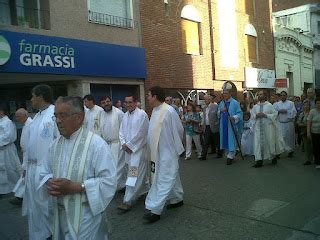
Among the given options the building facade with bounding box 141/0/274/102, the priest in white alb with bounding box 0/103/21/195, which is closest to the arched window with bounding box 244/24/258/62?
the building facade with bounding box 141/0/274/102

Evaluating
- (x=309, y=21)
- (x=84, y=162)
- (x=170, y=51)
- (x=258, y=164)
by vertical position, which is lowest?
(x=258, y=164)

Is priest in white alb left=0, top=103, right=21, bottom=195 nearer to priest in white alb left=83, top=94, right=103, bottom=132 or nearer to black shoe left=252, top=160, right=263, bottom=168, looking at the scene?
priest in white alb left=83, top=94, right=103, bottom=132

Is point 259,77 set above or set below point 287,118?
above

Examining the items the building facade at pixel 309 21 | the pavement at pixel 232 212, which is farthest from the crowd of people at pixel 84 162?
the building facade at pixel 309 21

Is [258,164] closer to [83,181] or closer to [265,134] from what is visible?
[265,134]

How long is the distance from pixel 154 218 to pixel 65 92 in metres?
8.16

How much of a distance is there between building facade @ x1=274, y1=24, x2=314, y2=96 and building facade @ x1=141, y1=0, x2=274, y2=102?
127 cm

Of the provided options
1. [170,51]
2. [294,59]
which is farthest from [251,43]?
[170,51]

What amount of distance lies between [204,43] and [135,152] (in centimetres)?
1239

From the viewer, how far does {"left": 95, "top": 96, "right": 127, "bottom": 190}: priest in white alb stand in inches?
299

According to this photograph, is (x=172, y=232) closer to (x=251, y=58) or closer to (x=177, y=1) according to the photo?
(x=177, y=1)

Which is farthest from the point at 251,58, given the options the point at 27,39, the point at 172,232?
the point at 172,232

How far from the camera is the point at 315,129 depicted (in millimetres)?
9453

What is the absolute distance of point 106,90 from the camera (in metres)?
13.7
